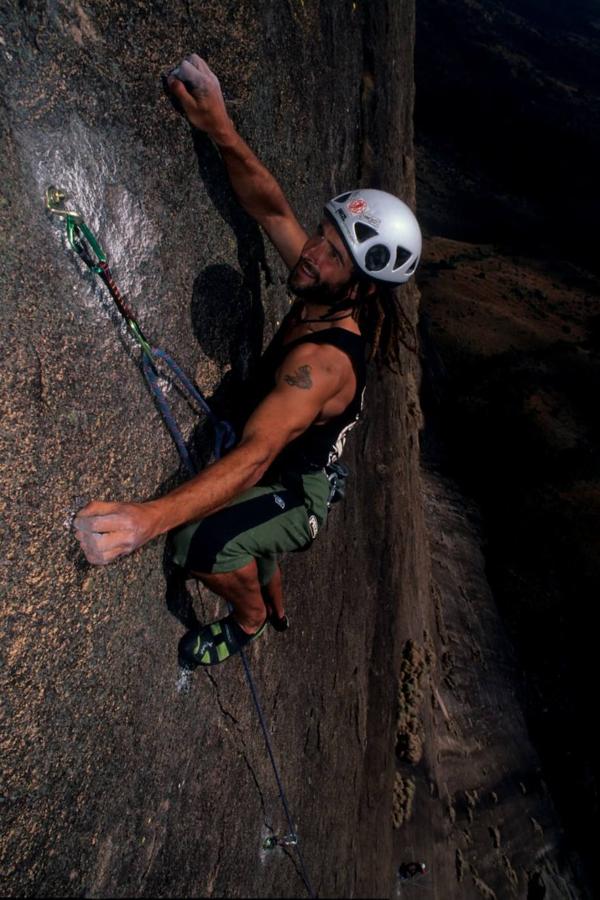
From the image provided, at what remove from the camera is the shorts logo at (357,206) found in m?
2.83

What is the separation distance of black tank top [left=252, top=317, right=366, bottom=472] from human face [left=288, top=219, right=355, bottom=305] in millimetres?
257

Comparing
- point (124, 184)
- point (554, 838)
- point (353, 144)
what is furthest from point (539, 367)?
point (124, 184)

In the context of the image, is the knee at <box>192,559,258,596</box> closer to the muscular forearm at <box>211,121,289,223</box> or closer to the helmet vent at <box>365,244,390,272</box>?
the helmet vent at <box>365,244,390,272</box>

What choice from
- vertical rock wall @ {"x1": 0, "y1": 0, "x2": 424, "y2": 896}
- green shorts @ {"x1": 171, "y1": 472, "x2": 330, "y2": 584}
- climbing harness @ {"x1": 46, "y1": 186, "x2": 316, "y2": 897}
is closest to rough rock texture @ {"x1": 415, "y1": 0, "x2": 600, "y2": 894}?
vertical rock wall @ {"x1": 0, "y1": 0, "x2": 424, "y2": 896}

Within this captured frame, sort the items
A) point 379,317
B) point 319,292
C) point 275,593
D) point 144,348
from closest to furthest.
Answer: point 144,348 → point 319,292 → point 379,317 → point 275,593

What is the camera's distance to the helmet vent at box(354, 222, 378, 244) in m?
2.82

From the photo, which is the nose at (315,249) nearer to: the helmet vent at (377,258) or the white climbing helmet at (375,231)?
the white climbing helmet at (375,231)

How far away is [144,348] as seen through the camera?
88.4 inches

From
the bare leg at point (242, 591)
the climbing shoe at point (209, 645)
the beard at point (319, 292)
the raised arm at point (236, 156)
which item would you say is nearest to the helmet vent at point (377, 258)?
the beard at point (319, 292)

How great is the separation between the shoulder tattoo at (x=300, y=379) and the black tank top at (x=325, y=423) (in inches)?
6.3

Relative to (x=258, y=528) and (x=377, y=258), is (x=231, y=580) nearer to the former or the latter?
(x=258, y=528)

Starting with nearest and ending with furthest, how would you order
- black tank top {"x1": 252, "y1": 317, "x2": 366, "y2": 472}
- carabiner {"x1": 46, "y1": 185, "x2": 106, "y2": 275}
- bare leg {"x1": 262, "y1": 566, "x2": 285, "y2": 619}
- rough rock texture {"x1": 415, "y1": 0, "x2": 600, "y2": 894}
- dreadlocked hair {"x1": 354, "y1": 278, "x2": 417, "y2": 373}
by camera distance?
carabiner {"x1": 46, "y1": 185, "x2": 106, "y2": 275} < black tank top {"x1": 252, "y1": 317, "x2": 366, "y2": 472} < dreadlocked hair {"x1": 354, "y1": 278, "x2": 417, "y2": 373} < bare leg {"x1": 262, "y1": 566, "x2": 285, "y2": 619} < rough rock texture {"x1": 415, "y1": 0, "x2": 600, "y2": 894}

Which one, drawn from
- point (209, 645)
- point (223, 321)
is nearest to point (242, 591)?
point (209, 645)

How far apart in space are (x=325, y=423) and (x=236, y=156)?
1.22m
